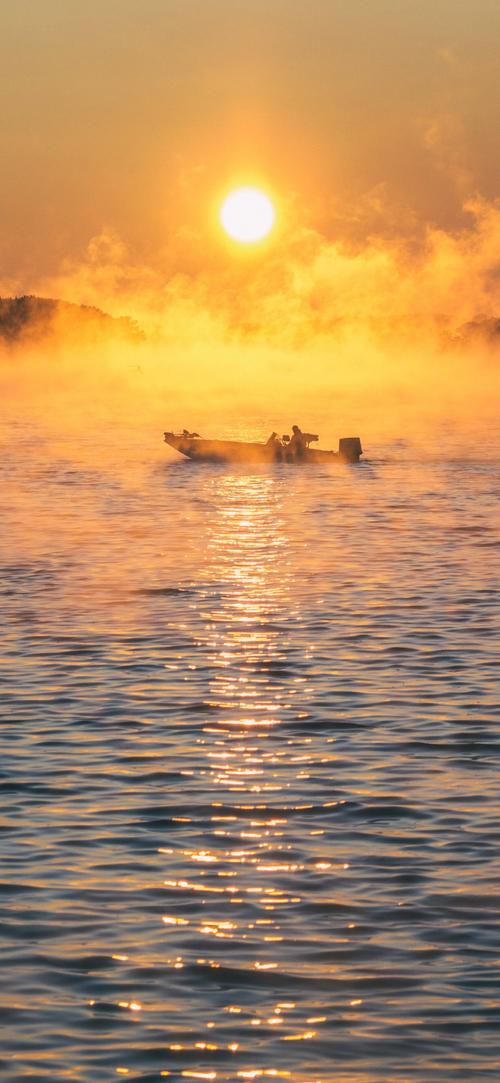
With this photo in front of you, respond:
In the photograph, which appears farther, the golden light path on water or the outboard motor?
the outboard motor

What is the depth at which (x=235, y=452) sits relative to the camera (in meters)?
97.9

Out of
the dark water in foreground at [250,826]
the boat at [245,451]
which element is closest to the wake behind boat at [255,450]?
the boat at [245,451]

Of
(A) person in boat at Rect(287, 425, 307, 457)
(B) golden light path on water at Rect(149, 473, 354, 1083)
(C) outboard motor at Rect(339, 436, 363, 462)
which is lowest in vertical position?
(B) golden light path on water at Rect(149, 473, 354, 1083)

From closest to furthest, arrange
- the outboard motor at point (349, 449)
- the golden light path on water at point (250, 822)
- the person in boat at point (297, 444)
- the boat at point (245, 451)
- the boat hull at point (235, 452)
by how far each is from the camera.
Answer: the golden light path on water at point (250, 822) → the outboard motor at point (349, 449) → the person in boat at point (297, 444) → the boat at point (245, 451) → the boat hull at point (235, 452)

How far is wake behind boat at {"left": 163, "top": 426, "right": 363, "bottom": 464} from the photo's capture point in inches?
3774

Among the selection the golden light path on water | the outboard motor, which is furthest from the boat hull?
the golden light path on water

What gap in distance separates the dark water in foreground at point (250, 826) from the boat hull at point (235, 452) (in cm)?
5418

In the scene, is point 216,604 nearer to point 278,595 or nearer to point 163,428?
point 278,595

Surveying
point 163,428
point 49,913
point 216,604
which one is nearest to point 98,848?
point 49,913

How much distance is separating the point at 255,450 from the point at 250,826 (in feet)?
262

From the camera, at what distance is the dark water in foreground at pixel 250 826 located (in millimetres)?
12891

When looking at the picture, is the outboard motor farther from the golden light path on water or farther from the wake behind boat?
the golden light path on water

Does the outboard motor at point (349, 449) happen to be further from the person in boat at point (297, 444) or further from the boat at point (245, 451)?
the person in boat at point (297, 444)

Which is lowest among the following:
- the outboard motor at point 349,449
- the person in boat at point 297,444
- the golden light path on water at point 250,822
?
the golden light path on water at point 250,822
